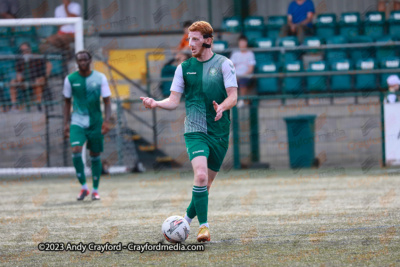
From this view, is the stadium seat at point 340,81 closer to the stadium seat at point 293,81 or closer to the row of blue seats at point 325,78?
the row of blue seats at point 325,78

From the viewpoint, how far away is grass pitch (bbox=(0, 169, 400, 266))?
18.0 ft

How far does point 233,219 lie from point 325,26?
11.8m

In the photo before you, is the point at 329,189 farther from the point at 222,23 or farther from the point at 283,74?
the point at 222,23

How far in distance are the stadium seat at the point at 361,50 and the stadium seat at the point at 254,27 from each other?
239 cm

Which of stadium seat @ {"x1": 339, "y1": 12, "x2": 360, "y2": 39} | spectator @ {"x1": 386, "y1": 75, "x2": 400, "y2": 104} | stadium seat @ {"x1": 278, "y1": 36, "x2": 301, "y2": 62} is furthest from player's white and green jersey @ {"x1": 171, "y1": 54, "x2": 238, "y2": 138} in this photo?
stadium seat @ {"x1": 339, "y1": 12, "x2": 360, "y2": 39}

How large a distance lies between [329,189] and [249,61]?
613 cm

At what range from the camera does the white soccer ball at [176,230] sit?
6.19 meters

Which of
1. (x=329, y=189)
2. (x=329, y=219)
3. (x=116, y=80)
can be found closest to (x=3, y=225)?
(x=329, y=219)

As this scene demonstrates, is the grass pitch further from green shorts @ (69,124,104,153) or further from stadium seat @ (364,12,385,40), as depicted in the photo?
stadium seat @ (364,12,385,40)

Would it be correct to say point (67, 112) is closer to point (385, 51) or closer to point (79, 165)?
point (79, 165)

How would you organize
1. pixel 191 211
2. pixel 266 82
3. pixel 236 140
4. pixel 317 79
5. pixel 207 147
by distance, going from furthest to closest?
1. pixel 317 79
2. pixel 266 82
3. pixel 236 140
4. pixel 191 211
5. pixel 207 147

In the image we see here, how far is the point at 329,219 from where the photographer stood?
757cm

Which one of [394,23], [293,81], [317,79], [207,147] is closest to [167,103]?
[207,147]

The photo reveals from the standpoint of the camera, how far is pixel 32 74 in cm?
1606
